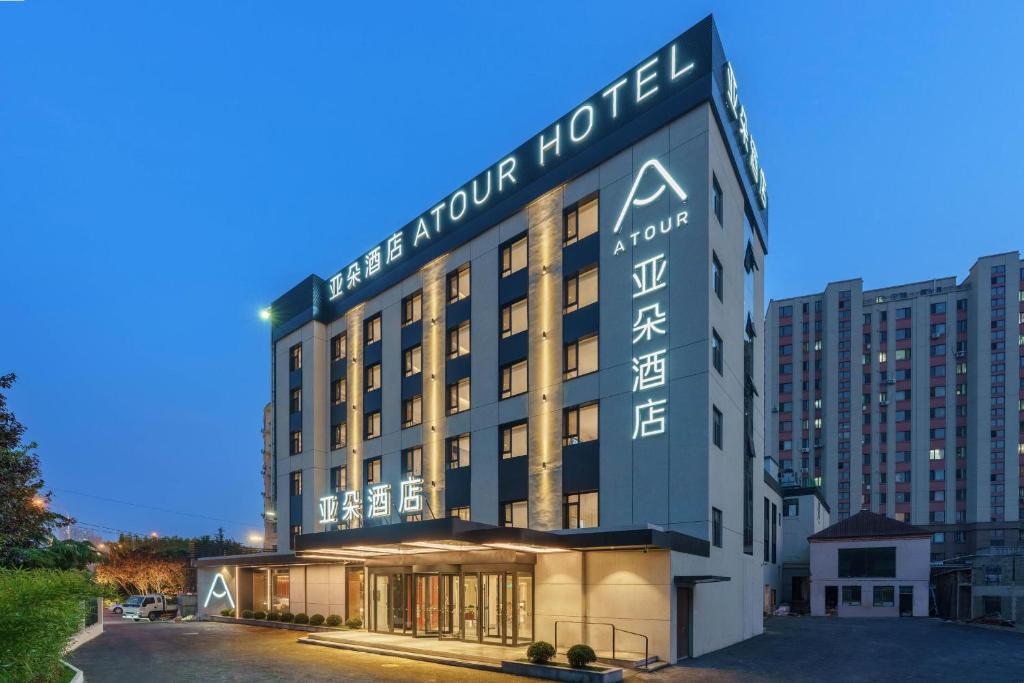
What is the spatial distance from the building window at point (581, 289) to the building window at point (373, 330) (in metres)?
15.5

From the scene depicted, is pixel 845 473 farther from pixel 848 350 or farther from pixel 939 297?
pixel 939 297

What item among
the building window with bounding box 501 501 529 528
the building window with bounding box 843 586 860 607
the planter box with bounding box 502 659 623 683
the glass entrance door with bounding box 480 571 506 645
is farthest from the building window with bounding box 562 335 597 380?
the building window with bounding box 843 586 860 607

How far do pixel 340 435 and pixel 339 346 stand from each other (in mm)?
5726

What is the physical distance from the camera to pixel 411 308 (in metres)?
38.6

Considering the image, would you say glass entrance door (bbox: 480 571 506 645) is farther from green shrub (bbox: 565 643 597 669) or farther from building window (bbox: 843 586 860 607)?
building window (bbox: 843 586 860 607)

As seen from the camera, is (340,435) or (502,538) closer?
(502,538)

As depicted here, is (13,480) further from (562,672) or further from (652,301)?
(652,301)

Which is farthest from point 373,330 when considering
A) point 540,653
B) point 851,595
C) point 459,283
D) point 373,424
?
point 851,595

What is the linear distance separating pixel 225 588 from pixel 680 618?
33.3 meters

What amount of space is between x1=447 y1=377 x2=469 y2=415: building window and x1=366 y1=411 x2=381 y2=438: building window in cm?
723

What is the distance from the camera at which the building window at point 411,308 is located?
1499 inches

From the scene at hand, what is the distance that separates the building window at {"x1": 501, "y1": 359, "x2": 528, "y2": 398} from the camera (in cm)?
3061

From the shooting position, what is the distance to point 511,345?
103ft

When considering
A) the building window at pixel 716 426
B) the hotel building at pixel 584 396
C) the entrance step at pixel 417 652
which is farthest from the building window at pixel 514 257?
the entrance step at pixel 417 652
